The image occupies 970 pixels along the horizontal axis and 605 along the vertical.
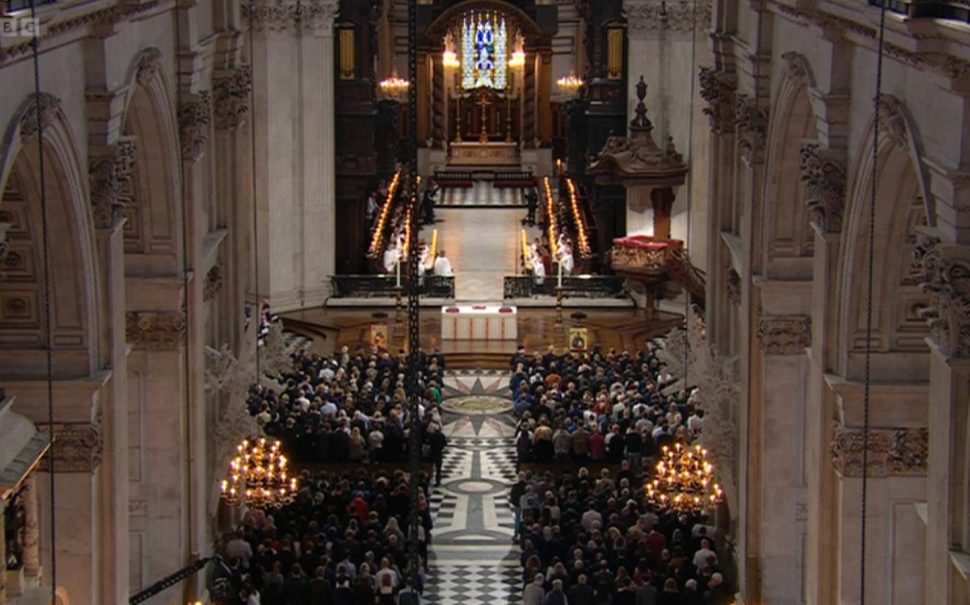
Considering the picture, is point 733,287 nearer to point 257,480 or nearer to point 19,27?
point 257,480

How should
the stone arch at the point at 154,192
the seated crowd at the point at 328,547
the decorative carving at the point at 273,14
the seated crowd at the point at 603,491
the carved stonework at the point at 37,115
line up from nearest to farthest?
the carved stonework at the point at 37,115
the stone arch at the point at 154,192
the seated crowd at the point at 328,547
the seated crowd at the point at 603,491
the decorative carving at the point at 273,14

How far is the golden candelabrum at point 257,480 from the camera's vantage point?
→ 2931 centimetres

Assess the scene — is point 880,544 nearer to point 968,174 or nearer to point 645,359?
point 968,174

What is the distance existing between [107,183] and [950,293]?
30.9ft

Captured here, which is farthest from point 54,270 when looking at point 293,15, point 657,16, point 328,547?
point 657,16

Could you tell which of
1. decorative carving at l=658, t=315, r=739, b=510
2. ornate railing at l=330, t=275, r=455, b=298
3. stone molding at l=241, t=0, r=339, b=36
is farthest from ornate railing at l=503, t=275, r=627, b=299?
decorative carving at l=658, t=315, r=739, b=510

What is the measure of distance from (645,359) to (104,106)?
20263mm

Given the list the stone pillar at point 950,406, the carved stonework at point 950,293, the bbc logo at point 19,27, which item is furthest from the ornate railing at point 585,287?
the carved stonework at point 950,293

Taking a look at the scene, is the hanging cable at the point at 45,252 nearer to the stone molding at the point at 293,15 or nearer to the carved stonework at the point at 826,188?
the carved stonework at the point at 826,188

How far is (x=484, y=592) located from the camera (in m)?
29.3

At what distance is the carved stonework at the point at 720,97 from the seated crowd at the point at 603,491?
4.51 meters

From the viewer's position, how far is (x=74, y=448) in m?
21.6

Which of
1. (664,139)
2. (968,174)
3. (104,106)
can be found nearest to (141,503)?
(104,106)

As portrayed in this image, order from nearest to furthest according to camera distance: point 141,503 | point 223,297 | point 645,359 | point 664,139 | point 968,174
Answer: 1. point 968,174
2. point 141,503
3. point 223,297
4. point 645,359
5. point 664,139
